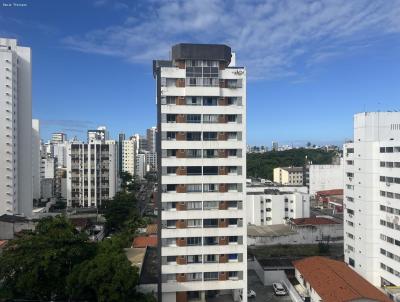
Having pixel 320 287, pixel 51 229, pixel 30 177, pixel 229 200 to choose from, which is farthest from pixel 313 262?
pixel 30 177

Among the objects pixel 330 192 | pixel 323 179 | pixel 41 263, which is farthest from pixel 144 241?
pixel 323 179

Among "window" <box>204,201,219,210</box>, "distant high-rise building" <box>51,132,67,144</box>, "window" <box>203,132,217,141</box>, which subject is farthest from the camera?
"distant high-rise building" <box>51,132,67,144</box>

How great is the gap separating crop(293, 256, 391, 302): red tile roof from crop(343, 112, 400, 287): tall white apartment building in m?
3.27

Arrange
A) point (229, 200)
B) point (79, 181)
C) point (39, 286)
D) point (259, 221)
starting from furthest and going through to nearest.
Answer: point (79, 181) → point (259, 221) → point (229, 200) → point (39, 286)

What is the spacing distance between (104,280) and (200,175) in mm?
10537

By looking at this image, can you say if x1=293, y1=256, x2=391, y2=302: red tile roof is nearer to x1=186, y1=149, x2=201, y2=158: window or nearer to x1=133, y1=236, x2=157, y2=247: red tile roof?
x1=186, y1=149, x2=201, y2=158: window

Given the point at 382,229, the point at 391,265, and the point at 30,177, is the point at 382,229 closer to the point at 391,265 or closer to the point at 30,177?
the point at 391,265

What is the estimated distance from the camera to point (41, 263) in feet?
87.8

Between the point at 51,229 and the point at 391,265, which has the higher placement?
the point at 51,229

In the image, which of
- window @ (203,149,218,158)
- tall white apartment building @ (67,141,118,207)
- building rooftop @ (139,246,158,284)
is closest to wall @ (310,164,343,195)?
tall white apartment building @ (67,141,118,207)

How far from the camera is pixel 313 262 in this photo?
111 ft

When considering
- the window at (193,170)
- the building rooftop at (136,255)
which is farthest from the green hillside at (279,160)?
the window at (193,170)

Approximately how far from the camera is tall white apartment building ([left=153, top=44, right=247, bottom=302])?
30.6 meters

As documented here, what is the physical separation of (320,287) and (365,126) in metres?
14.6
